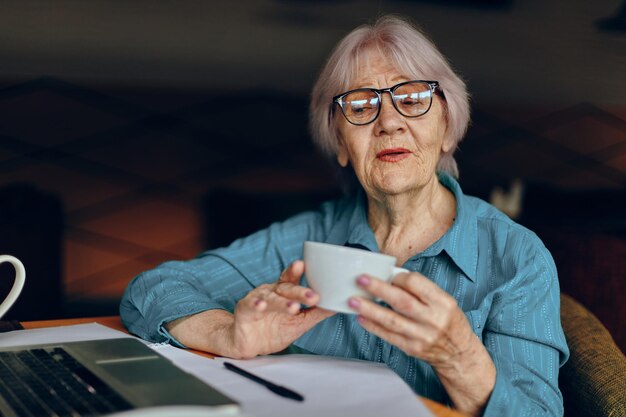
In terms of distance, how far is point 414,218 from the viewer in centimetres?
159

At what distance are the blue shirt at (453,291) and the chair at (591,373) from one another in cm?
8

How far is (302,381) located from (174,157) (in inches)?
78.9

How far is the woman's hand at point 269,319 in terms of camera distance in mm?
1118

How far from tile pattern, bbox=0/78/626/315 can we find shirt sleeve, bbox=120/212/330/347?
126 centimetres

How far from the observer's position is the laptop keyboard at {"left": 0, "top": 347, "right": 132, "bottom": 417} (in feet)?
2.86

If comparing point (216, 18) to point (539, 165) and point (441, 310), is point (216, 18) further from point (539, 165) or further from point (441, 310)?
point (441, 310)

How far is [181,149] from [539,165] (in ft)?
4.99

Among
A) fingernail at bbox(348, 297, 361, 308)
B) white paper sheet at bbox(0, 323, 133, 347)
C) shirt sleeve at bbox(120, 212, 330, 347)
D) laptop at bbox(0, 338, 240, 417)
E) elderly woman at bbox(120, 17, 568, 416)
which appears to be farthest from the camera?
shirt sleeve at bbox(120, 212, 330, 347)

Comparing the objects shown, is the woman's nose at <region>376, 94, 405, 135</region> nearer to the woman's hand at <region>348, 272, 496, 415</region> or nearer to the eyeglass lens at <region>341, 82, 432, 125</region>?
the eyeglass lens at <region>341, 82, 432, 125</region>

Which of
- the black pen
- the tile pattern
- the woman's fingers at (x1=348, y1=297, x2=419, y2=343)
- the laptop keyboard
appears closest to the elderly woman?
the woman's fingers at (x1=348, y1=297, x2=419, y2=343)

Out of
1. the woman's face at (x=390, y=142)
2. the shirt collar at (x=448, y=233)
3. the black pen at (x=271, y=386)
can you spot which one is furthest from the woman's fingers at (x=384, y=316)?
the woman's face at (x=390, y=142)

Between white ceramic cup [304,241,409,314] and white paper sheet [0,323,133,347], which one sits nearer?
white ceramic cup [304,241,409,314]

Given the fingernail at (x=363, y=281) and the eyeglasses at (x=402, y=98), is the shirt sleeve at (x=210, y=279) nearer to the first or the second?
the eyeglasses at (x=402, y=98)

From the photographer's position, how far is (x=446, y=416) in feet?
3.14
